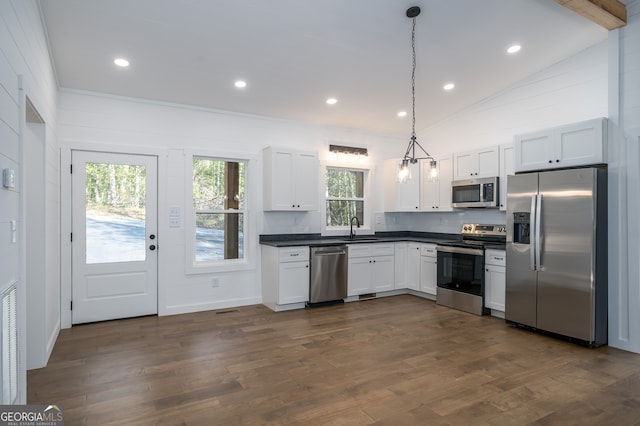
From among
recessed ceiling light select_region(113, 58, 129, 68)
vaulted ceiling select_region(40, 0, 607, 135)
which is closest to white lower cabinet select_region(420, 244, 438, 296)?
vaulted ceiling select_region(40, 0, 607, 135)

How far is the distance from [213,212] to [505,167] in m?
3.98

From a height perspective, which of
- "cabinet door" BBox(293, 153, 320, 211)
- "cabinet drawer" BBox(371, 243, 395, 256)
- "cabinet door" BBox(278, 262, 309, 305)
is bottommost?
"cabinet door" BBox(278, 262, 309, 305)

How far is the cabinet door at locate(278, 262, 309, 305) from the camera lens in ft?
16.5

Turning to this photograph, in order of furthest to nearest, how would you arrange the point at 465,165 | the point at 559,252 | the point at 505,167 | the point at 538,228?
the point at 465,165, the point at 505,167, the point at 538,228, the point at 559,252

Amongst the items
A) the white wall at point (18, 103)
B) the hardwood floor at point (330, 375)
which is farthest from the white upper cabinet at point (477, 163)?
the white wall at point (18, 103)

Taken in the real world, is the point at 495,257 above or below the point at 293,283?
above

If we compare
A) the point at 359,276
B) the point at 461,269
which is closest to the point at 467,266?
the point at 461,269

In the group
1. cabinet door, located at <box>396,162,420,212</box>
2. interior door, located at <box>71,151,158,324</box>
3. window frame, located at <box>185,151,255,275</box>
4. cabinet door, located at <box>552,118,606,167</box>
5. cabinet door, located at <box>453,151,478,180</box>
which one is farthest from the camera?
cabinet door, located at <box>396,162,420,212</box>

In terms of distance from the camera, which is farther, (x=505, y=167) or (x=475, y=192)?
(x=475, y=192)

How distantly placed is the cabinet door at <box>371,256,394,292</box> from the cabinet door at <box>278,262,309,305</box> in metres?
1.16

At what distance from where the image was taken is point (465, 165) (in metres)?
5.48

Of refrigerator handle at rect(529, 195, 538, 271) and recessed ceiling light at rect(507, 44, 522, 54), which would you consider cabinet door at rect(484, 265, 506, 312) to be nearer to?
refrigerator handle at rect(529, 195, 538, 271)

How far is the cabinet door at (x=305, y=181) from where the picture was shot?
5.45 metres

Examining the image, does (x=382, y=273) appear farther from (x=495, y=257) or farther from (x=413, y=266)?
(x=495, y=257)
